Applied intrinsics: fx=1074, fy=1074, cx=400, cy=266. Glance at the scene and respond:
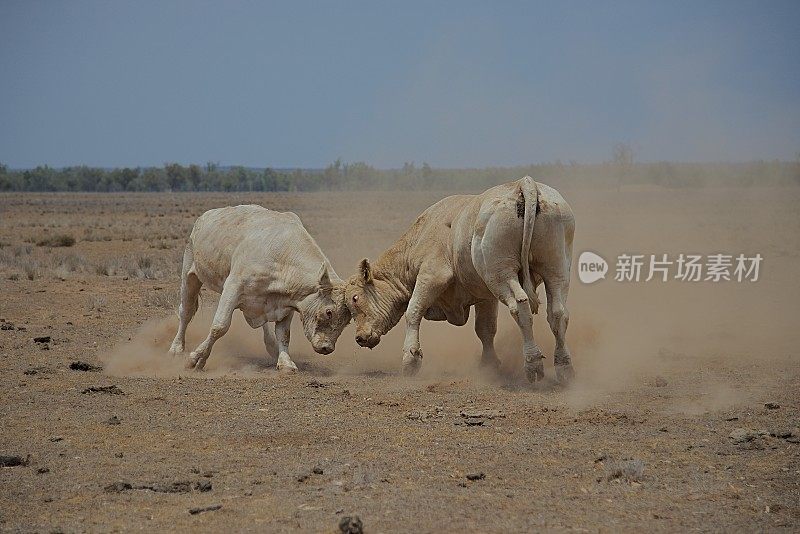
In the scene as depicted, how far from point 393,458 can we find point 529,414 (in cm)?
210

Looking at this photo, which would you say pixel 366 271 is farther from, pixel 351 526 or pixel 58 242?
pixel 58 242

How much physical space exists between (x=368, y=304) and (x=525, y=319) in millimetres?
2579

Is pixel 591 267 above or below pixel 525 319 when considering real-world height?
below

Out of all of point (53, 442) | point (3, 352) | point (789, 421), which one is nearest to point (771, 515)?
point (789, 421)

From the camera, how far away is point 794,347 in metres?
→ 14.6

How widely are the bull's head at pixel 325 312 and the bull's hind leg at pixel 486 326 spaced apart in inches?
66.9

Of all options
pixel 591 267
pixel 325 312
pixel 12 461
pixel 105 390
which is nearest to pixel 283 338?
pixel 325 312

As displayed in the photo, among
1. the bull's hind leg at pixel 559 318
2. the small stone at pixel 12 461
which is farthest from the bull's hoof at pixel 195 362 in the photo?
the small stone at pixel 12 461

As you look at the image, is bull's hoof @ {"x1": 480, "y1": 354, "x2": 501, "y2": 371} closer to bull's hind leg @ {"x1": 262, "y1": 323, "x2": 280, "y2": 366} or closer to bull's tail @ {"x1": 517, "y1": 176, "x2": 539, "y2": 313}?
bull's tail @ {"x1": 517, "y1": 176, "x2": 539, "y2": 313}

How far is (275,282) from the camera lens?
43.4 ft

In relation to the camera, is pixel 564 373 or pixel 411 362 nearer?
pixel 564 373

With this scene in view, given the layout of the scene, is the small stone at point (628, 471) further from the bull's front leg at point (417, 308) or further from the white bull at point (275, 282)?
the white bull at point (275, 282)

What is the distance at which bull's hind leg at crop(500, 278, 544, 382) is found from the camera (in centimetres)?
1165

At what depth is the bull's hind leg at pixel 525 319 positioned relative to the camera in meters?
11.6
